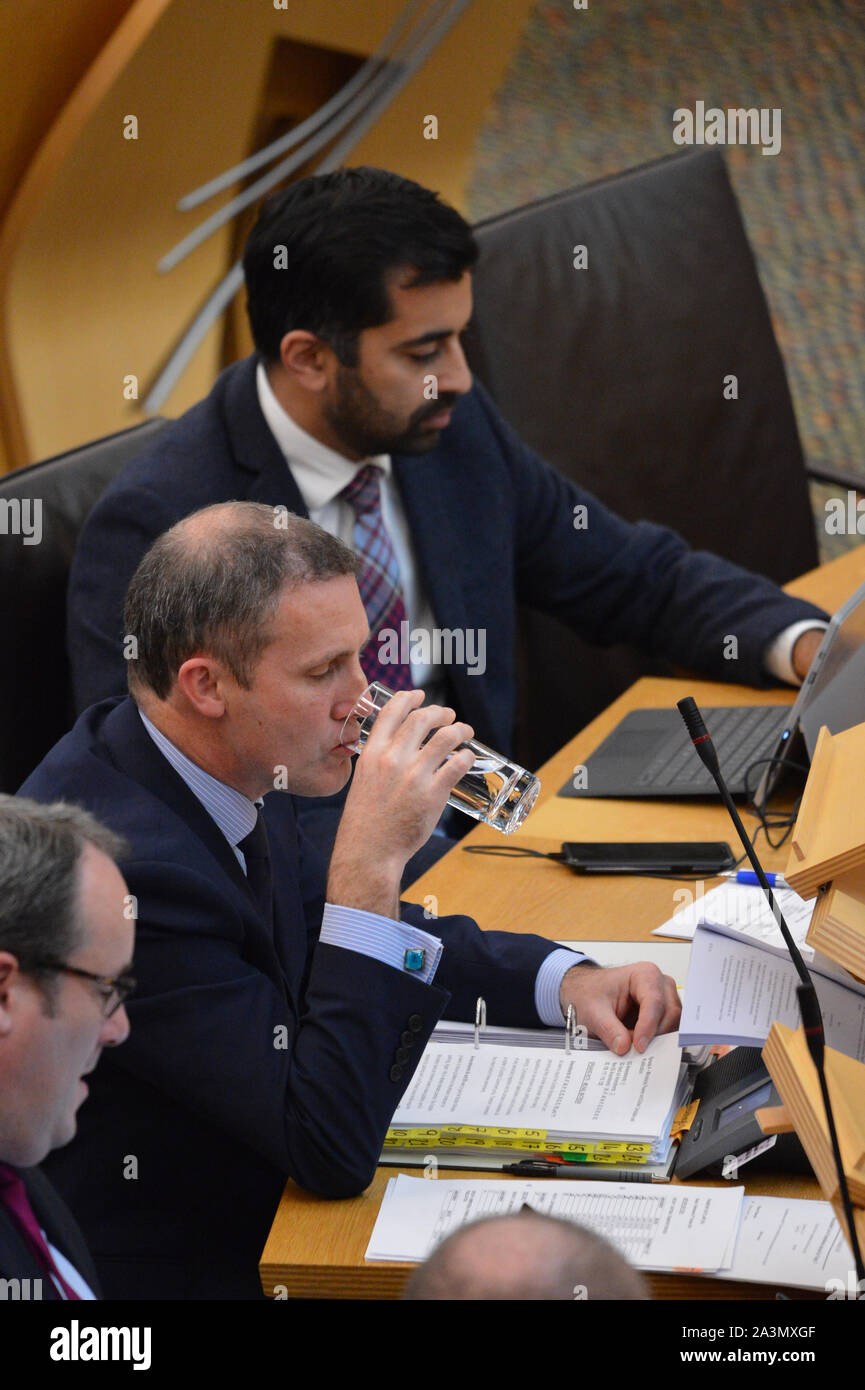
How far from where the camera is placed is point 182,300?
3.49 meters

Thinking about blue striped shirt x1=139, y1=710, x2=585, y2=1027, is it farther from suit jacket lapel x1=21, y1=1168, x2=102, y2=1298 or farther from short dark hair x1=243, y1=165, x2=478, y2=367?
short dark hair x1=243, y1=165, x2=478, y2=367

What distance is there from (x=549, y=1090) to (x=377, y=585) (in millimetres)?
1042

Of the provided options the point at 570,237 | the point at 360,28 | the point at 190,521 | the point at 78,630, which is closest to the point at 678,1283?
the point at 190,521

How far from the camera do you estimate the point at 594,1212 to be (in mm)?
1239

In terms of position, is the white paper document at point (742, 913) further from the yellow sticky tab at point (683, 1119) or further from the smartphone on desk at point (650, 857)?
the yellow sticky tab at point (683, 1119)

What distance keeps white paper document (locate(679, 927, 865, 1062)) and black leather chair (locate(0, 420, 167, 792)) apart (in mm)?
914

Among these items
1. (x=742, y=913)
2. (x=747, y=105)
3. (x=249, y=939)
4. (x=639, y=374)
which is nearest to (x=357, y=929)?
(x=249, y=939)

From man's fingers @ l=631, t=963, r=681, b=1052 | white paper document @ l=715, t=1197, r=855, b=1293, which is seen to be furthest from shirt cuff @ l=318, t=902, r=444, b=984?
white paper document @ l=715, t=1197, r=855, b=1293

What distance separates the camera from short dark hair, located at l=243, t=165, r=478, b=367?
224 centimetres

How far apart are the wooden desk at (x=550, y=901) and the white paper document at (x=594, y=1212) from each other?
0.02 metres

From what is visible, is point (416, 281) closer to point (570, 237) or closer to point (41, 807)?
point (570, 237)

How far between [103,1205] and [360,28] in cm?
277

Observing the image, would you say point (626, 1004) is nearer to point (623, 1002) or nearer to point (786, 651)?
point (623, 1002)

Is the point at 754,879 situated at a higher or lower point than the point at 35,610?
lower
